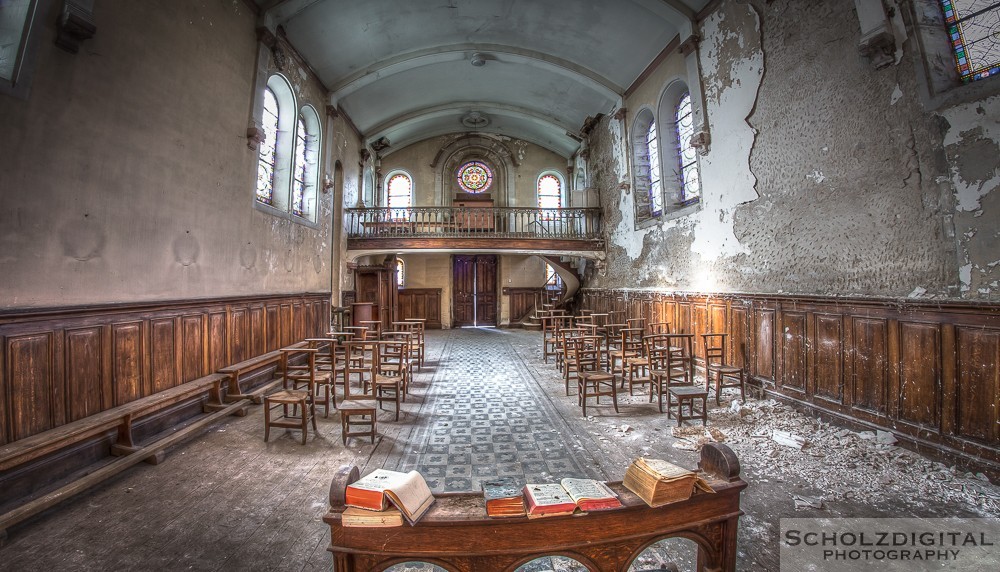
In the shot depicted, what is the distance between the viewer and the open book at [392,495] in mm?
1535

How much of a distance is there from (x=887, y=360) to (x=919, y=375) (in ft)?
0.94

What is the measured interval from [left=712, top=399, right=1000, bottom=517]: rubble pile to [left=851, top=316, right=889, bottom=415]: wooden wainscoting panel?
0.32m

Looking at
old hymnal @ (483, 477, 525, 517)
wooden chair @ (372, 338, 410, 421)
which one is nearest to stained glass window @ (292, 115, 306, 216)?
wooden chair @ (372, 338, 410, 421)

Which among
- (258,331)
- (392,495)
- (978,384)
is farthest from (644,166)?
(392,495)

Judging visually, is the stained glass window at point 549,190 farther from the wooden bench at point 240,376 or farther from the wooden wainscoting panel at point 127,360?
the wooden wainscoting panel at point 127,360

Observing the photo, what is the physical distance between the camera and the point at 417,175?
1513 cm

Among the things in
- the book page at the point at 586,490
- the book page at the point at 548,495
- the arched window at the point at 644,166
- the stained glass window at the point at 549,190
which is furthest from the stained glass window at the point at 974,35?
the stained glass window at the point at 549,190

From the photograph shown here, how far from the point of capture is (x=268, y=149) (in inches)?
291

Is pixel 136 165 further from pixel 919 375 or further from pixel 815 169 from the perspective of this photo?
pixel 919 375

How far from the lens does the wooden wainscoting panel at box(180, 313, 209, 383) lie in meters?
4.79

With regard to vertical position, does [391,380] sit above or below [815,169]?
below

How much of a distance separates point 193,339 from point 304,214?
4.45m

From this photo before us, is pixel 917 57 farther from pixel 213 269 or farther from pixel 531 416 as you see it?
pixel 213 269

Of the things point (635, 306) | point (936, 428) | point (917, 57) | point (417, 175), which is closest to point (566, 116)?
point (417, 175)
